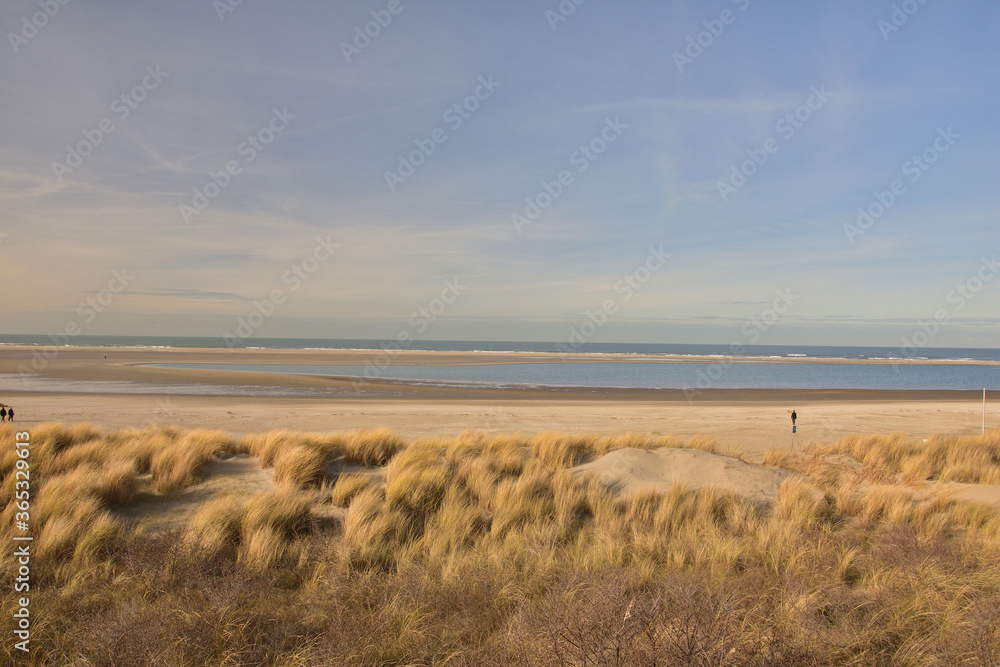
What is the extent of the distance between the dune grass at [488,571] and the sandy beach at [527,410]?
884 cm

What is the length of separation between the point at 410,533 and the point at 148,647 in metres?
3.21

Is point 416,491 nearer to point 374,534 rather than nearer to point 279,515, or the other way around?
point 374,534

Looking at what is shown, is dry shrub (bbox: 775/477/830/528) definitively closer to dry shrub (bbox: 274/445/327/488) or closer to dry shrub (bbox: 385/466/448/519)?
dry shrub (bbox: 385/466/448/519)

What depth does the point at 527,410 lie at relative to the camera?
1044 inches

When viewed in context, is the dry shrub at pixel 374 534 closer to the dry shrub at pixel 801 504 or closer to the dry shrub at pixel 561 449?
the dry shrub at pixel 561 449

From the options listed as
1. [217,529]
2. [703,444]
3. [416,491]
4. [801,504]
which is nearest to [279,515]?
[217,529]

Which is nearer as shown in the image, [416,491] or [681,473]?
[416,491]

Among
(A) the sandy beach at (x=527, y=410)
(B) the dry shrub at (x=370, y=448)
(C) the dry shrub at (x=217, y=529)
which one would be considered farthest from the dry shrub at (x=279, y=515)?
(A) the sandy beach at (x=527, y=410)

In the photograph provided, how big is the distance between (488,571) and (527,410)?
837 inches

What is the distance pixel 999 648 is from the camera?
12.8 feet

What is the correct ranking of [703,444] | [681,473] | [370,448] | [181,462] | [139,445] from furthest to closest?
[703,444] < [370,448] < [139,445] < [681,473] < [181,462]

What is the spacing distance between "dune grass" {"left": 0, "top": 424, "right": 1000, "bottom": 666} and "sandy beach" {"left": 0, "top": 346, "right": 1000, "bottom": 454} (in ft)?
29.0

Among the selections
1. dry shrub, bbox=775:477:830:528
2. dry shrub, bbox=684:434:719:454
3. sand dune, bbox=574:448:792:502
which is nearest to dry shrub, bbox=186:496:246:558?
sand dune, bbox=574:448:792:502

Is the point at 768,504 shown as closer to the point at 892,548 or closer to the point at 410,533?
the point at 892,548
